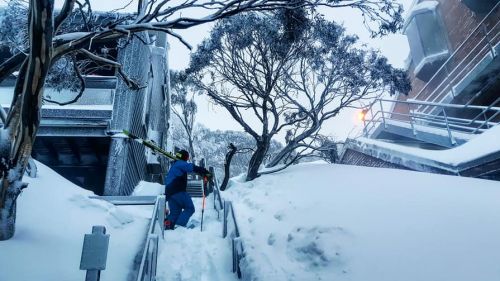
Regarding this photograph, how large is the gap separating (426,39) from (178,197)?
1851cm

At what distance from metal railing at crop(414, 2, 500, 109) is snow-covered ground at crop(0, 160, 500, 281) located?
9243mm

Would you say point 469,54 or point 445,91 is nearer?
point 469,54

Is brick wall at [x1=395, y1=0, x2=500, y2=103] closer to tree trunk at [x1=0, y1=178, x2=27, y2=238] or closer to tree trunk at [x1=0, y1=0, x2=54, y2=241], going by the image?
tree trunk at [x1=0, y1=0, x2=54, y2=241]

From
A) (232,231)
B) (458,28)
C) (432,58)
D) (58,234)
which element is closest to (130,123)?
(232,231)

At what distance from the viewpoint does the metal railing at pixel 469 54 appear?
14.1m

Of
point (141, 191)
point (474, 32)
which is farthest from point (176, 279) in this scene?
point (474, 32)

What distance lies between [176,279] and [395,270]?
2.93 m

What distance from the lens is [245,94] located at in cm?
1241

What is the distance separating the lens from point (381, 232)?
4.87m

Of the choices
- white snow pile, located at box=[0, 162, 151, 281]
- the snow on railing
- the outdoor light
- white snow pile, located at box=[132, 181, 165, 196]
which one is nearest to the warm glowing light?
the outdoor light

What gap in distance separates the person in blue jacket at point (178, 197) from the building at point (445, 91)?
6403mm

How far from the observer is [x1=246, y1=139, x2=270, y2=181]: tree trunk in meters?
11.6

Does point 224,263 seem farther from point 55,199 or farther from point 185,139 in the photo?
point 185,139

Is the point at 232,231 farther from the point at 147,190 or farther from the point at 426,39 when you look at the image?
the point at 426,39
